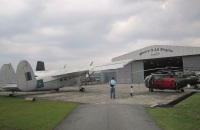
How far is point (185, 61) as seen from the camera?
5759 cm

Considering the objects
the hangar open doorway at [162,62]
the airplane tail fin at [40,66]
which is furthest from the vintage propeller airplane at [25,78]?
the hangar open doorway at [162,62]

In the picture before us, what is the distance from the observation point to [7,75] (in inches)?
1097

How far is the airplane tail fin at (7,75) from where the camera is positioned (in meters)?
27.6

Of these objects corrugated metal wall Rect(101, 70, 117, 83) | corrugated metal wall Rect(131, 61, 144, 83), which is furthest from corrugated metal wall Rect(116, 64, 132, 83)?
corrugated metal wall Rect(101, 70, 117, 83)

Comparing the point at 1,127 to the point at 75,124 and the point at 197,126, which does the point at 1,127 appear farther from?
the point at 197,126

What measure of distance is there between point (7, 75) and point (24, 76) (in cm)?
238

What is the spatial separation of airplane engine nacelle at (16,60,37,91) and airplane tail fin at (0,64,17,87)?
1.19m

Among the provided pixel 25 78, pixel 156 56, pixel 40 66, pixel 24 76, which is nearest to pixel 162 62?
pixel 156 56

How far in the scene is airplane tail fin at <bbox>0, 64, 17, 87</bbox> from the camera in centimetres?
2762

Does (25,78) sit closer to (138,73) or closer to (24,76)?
(24,76)

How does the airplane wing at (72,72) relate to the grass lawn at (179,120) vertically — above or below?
above

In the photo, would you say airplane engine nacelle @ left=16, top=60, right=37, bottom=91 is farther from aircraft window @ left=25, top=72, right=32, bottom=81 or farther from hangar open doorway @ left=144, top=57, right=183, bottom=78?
hangar open doorway @ left=144, top=57, right=183, bottom=78

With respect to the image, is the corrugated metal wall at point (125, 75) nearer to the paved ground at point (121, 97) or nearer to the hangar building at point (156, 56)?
the hangar building at point (156, 56)

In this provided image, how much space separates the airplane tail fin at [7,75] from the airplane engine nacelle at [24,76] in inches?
46.9
